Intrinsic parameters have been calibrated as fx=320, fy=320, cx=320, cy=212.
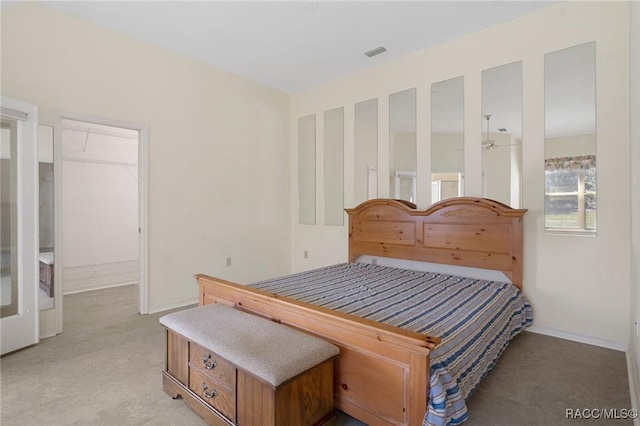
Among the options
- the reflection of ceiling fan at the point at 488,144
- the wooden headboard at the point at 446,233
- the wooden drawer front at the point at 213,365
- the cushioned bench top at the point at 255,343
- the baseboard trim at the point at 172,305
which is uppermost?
the reflection of ceiling fan at the point at 488,144

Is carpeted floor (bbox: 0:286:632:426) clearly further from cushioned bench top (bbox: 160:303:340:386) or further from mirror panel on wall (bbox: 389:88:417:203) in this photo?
mirror panel on wall (bbox: 389:88:417:203)

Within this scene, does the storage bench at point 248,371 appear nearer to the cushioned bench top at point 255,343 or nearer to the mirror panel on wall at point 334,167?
the cushioned bench top at point 255,343

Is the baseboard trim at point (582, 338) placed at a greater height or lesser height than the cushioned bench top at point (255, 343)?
lesser

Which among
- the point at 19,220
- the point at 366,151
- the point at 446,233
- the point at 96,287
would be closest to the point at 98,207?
the point at 96,287

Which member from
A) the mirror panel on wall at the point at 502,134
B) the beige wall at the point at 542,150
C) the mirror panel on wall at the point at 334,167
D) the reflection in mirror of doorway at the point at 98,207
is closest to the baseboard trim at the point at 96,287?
the reflection in mirror of doorway at the point at 98,207

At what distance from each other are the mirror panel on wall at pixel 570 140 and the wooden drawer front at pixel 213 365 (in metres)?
3.02

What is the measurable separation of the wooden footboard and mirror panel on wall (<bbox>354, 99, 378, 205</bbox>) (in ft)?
8.67

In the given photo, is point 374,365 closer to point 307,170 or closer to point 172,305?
point 172,305

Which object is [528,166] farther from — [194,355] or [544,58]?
[194,355]

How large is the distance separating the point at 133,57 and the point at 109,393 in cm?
328

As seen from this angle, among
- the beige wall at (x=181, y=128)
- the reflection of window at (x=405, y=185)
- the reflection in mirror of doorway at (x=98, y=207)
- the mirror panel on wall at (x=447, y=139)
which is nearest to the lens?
the beige wall at (x=181, y=128)

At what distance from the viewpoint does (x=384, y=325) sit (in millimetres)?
1603

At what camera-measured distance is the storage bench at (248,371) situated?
4.64ft

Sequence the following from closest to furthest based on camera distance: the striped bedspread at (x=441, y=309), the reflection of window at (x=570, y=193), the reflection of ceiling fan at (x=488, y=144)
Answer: the striped bedspread at (x=441, y=309)
the reflection of window at (x=570, y=193)
the reflection of ceiling fan at (x=488, y=144)
